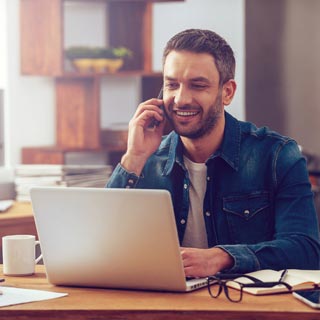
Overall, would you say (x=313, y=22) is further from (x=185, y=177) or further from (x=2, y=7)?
(x=185, y=177)

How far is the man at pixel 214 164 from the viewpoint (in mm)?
2439

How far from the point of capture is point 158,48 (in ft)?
18.1

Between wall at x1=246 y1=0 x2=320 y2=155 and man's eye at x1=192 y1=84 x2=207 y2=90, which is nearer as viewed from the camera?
man's eye at x1=192 y1=84 x2=207 y2=90

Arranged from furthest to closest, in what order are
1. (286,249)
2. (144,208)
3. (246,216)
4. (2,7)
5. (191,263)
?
1. (2,7)
2. (246,216)
3. (286,249)
4. (191,263)
5. (144,208)

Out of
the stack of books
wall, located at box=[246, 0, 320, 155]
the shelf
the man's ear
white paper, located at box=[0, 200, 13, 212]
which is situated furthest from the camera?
wall, located at box=[246, 0, 320, 155]

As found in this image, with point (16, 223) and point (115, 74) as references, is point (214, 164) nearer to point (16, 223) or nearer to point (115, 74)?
point (16, 223)

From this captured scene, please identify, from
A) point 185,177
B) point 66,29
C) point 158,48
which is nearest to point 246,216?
point 185,177

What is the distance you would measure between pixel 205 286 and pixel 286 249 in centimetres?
→ 32

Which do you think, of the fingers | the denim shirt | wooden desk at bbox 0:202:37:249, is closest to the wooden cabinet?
wooden desk at bbox 0:202:37:249

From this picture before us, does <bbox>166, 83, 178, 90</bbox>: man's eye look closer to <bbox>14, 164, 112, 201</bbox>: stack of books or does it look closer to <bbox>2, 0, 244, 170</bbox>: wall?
<bbox>14, 164, 112, 201</bbox>: stack of books

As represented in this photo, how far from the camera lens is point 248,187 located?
96.8 inches

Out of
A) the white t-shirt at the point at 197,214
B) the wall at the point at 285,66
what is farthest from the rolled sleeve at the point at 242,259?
the wall at the point at 285,66

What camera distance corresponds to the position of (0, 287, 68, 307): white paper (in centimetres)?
188

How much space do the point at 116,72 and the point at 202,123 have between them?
7.37 feet
